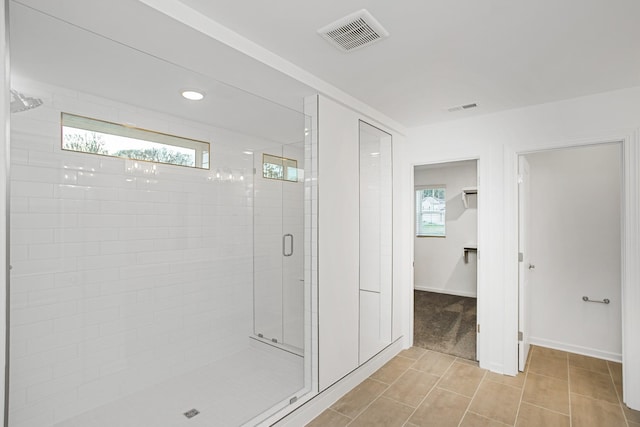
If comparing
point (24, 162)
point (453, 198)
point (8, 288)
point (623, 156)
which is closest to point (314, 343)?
point (8, 288)

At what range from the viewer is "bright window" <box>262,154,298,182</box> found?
266 cm

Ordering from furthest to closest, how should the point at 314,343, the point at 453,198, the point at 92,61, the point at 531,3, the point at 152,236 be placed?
the point at 453,198 < the point at 314,343 < the point at 152,236 < the point at 92,61 < the point at 531,3

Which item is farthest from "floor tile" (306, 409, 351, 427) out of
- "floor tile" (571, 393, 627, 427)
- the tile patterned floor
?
"floor tile" (571, 393, 627, 427)

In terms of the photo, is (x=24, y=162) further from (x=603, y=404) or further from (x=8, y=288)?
(x=603, y=404)

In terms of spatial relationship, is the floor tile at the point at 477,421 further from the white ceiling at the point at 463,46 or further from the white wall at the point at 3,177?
the white wall at the point at 3,177

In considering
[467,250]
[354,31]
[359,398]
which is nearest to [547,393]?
[359,398]

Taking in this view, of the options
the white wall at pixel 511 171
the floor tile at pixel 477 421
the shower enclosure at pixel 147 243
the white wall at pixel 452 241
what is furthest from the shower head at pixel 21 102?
the white wall at pixel 452 241

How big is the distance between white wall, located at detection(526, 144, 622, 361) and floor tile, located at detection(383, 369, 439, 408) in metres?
1.66

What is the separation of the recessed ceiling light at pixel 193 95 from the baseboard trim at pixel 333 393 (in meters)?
2.24

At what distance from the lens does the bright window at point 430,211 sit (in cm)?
625

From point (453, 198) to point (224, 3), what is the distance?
18.0 feet

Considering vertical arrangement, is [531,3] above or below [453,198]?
above

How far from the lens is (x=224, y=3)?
5.18 feet

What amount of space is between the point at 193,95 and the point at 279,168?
0.86m
